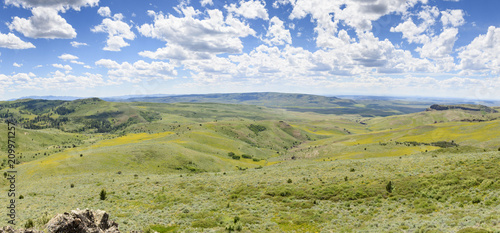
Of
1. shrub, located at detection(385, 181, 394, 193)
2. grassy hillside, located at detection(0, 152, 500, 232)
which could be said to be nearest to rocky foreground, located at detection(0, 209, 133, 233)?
grassy hillside, located at detection(0, 152, 500, 232)

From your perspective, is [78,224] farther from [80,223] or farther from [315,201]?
[315,201]

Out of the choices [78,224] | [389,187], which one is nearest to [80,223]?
[78,224]

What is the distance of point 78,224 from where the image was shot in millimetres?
15148

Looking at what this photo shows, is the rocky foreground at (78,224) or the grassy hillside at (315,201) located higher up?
the rocky foreground at (78,224)

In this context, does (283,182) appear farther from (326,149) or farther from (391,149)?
(326,149)

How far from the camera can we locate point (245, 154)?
12975 cm

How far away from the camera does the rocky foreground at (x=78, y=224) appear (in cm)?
1445

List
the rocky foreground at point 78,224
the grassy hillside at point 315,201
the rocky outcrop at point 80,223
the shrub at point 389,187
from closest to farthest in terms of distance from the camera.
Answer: the rocky foreground at point 78,224
the rocky outcrop at point 80,223
the grassy hillside at point 315,201
the shrub at point 389,187

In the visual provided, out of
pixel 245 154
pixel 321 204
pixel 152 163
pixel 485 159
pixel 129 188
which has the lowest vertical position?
pixel 245 154

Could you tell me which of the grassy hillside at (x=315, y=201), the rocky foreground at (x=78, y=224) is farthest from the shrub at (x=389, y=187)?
the rocky foreground at (x=78, y=224)

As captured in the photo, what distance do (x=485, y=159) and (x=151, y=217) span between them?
49669 mm

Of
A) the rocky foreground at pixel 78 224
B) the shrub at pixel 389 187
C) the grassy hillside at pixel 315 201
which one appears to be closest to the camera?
the rocky foreground at pixel 78 224

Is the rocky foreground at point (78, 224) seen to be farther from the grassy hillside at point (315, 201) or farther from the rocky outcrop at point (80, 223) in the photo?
the grassy hillside at point (315, 201)

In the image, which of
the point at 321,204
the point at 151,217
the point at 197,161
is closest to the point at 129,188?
the point at 151,217
